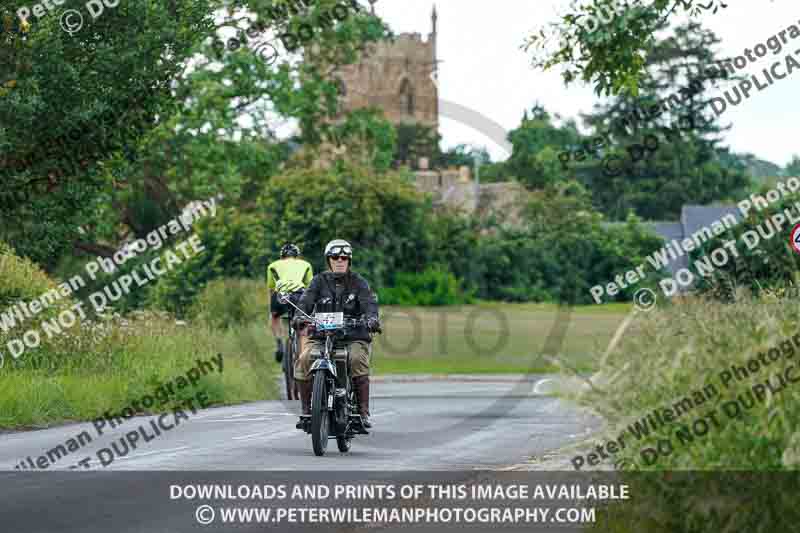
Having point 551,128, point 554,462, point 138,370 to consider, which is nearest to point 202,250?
point 138,370

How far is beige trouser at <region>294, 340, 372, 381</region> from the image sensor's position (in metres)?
15.1

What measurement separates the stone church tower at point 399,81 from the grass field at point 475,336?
80065mm

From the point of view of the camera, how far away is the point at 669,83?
10975cm

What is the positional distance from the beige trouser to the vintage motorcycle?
51mm

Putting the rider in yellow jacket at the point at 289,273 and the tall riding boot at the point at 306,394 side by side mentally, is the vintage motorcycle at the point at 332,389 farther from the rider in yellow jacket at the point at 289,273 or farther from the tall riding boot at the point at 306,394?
the rider in yellow jacket at the point at 289,273

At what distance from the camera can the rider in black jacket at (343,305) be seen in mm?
15141

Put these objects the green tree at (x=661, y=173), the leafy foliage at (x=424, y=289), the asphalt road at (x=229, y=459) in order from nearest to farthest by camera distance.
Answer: the asphalt road at (x=229, y=459), the leafy foliage at (x=424, y=289), the green tree at (x=661, y=173)

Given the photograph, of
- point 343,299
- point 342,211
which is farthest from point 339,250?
point 342,211

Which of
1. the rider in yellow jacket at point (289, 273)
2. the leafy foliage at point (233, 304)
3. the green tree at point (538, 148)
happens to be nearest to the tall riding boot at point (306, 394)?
the rider in yellow jacket at point (289, 273)

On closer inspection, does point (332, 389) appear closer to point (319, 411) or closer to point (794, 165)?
point (319, 411)

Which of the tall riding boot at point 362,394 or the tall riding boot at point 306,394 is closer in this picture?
the tall riding boot at point 306,394

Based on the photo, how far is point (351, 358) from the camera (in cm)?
1530

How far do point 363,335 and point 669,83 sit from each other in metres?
97.5

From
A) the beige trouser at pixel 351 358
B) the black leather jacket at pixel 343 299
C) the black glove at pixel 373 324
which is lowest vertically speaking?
the beige trouser at pixel 351 358
